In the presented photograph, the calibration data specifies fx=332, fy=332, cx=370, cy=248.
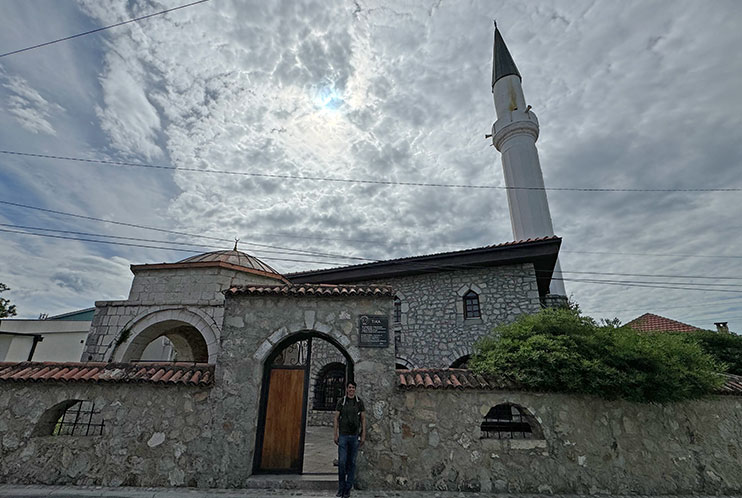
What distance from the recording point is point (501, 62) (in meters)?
18.8

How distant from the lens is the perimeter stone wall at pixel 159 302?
8.15 meters

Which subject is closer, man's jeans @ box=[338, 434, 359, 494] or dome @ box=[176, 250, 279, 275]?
man's jeans @ box=[338, 434, 359, 494]

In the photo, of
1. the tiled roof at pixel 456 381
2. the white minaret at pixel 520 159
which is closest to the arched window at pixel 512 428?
the tiled roof at pixel 456 381

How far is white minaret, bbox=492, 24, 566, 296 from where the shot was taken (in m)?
14.3

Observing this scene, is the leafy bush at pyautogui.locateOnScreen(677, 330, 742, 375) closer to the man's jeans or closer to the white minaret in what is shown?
the white minaret

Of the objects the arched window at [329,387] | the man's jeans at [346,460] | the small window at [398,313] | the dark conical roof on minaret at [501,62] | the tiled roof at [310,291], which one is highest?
the dark conical roof on minaret at [501,62]

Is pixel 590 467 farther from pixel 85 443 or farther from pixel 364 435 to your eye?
pixel 85 443

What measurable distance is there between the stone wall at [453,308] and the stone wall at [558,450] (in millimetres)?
4228

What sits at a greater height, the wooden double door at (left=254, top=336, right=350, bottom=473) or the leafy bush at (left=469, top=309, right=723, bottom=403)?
the leafy bush at (left=469, top=309, right=723, bottom=403)

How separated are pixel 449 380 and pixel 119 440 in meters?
5.03

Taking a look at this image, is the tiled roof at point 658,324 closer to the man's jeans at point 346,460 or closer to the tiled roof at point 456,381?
the tiled roof at point 456,381

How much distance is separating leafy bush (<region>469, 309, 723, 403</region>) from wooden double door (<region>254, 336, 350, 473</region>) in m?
3.01

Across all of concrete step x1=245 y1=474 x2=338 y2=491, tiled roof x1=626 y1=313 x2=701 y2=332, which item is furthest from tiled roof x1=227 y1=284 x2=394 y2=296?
tiled roof x1=626 y1=313 x2=701 y2=332

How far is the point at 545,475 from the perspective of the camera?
485cm
